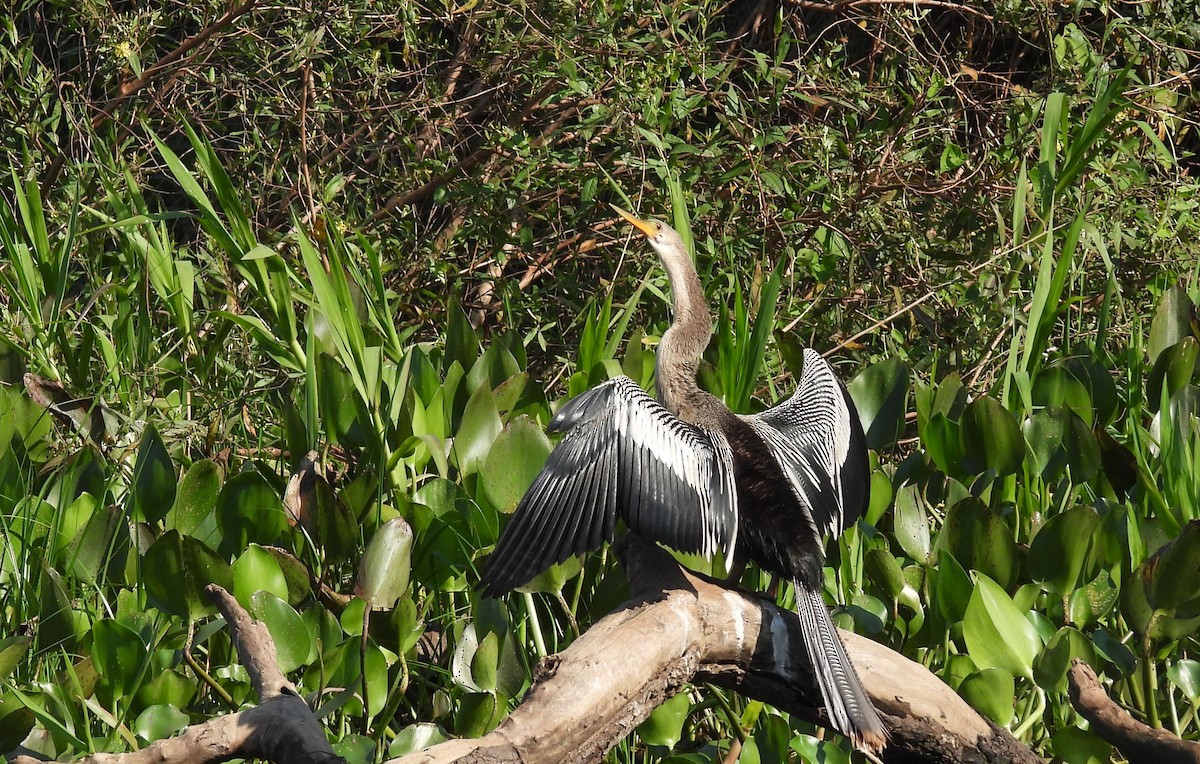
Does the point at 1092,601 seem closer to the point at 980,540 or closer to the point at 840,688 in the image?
the point at 980,540

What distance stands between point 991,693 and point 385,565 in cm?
137

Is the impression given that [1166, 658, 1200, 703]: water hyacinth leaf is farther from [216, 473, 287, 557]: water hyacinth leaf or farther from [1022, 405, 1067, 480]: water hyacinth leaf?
[216, 473, 287, 557]: water hyacinth leaf

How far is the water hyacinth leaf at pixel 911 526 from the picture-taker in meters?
3.33

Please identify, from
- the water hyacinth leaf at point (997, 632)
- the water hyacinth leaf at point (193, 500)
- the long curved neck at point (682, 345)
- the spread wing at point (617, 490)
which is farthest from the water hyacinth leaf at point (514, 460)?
the water hyacinth leaf at point (997, 632)

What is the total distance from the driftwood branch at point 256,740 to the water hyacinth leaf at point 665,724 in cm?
94

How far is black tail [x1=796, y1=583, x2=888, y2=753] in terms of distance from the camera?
242cm

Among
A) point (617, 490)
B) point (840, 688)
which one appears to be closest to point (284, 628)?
point (617, 490)

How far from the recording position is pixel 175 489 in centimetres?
323

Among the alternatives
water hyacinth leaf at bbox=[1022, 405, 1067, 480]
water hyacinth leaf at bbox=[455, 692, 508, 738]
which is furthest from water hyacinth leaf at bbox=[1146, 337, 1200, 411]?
water hyacinth leaf at bbox=[455, 692, 508, 738]

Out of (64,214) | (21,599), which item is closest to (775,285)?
(21,599)

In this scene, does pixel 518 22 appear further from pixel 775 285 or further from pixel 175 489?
pixel 175 489

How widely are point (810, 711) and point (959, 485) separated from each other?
0.99 metres

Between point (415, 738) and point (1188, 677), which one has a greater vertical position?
point (1188, 677)

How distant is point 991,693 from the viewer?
273 cm
